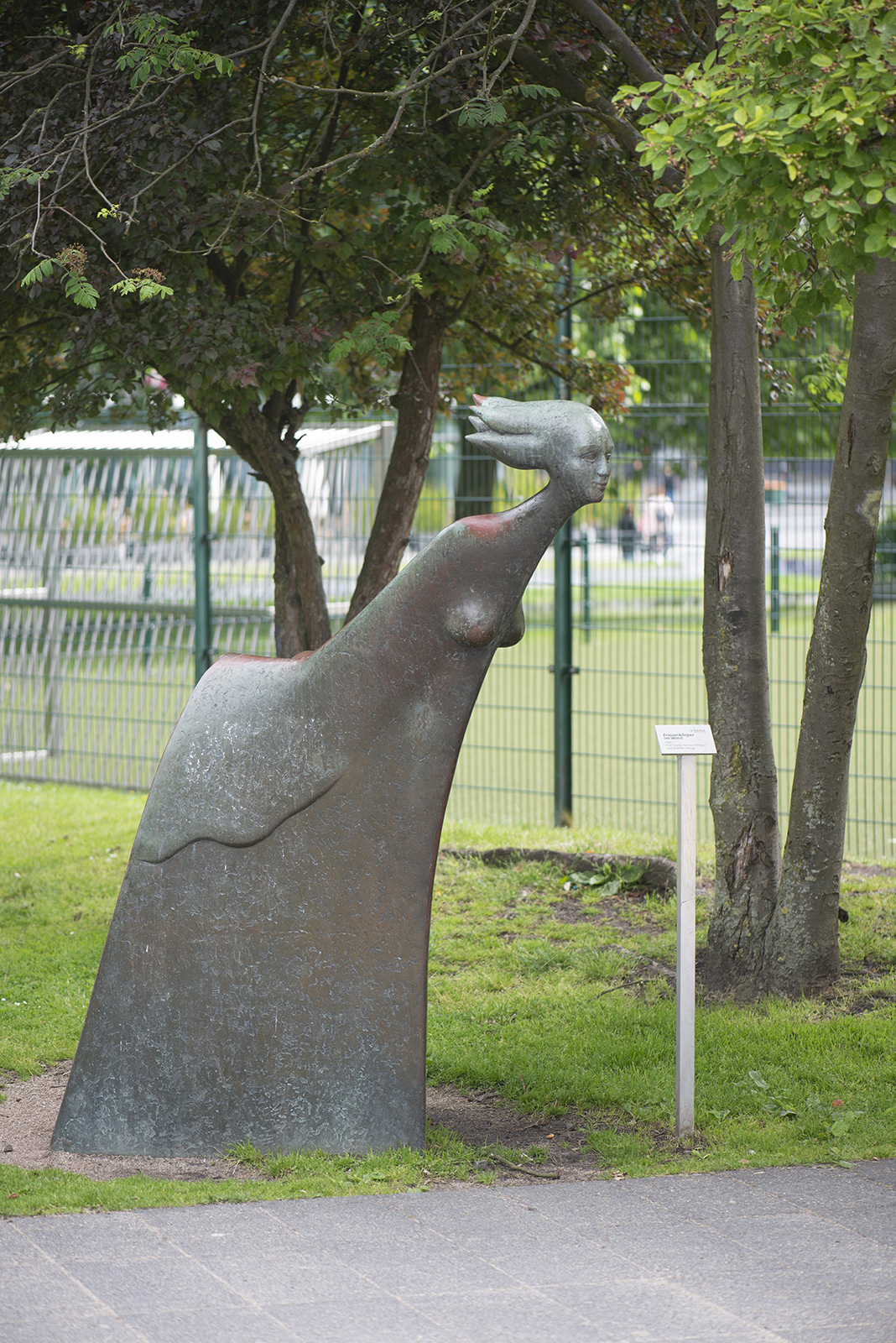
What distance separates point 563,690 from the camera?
9.86 m

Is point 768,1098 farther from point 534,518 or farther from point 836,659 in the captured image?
point 534,518

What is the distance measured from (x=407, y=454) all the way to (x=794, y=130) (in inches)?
145

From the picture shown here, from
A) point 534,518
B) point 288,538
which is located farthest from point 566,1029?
point 288,538

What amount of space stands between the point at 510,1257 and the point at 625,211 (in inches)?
196

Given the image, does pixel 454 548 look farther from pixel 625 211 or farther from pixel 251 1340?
pixel 625 211

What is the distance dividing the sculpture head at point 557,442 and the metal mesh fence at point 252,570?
206 inches

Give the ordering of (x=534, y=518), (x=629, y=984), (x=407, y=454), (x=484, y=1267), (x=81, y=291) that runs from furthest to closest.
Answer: (x=407, y=454) → (x=629, y=984) → (x=81, y=291) → (x=534, y=518) → (x=484, y=1267)

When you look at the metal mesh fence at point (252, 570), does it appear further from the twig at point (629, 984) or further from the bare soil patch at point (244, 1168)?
the bare soil patch at point (244, 1168)

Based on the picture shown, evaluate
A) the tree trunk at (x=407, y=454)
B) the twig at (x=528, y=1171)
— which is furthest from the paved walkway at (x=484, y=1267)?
the tree trunk at (x=407, y=454)

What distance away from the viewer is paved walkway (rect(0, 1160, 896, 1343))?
3545 millimetres

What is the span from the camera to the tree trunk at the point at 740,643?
632 cm

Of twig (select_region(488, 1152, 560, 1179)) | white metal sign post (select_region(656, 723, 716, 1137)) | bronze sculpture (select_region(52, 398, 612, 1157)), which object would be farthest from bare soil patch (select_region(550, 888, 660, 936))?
bronze sculpture (select_region(52, 398, 612, 1157))

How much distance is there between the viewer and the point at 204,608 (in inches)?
445

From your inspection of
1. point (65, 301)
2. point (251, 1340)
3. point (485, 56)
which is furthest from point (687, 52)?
point (251, 1340)
